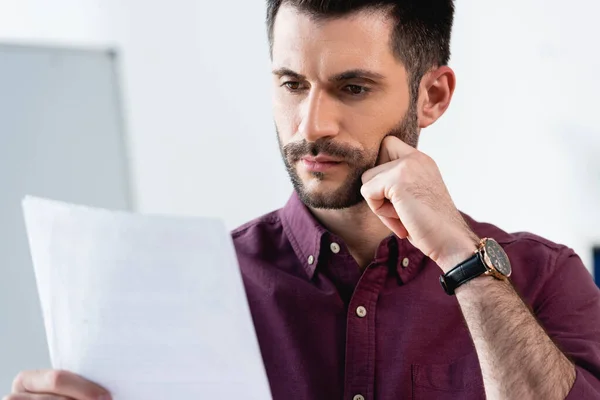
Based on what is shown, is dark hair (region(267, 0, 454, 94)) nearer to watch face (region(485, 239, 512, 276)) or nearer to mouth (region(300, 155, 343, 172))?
mouth (region(300, 155, 343, 172))

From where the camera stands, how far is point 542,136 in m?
2.86

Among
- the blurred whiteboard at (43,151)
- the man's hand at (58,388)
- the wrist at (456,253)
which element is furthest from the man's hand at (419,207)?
the blurred whiteboard at (43,151)

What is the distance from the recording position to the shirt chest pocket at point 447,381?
149 centimetres

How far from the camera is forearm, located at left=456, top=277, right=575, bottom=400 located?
1.34m

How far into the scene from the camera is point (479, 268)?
139 centimetres

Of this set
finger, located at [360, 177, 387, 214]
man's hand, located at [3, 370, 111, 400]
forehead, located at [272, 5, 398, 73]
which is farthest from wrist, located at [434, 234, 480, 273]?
man's hand, located at [3, 370, 111, 400]

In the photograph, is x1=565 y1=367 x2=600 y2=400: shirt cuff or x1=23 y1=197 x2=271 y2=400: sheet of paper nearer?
x1=23 y1=197 x2=271 y2=400: sheet of paper

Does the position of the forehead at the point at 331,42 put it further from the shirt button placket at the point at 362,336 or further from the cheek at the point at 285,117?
the shirt button placket at the point at 362,336

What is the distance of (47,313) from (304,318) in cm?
51

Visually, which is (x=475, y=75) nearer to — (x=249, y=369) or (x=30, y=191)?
(x=30, y=191)

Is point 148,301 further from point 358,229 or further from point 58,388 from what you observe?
point 358,229

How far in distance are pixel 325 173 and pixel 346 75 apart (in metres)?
0.17

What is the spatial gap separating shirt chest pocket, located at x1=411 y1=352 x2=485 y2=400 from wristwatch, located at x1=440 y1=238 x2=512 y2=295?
16 centimetres

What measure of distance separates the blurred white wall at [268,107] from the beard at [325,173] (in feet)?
4.74
